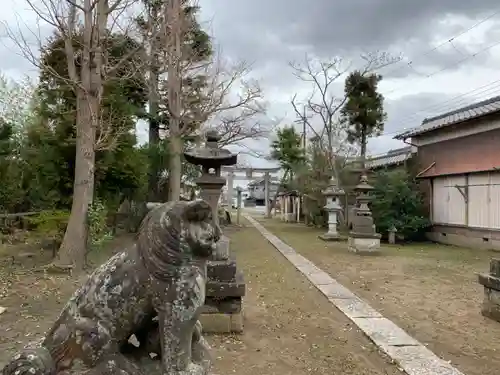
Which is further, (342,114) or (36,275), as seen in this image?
(342,114)

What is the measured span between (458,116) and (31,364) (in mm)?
17602

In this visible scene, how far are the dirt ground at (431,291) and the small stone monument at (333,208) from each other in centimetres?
237

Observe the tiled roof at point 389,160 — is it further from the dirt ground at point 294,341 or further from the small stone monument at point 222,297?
the small stone monument at point 222,297

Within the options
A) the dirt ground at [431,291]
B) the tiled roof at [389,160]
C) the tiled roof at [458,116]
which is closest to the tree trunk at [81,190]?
the dirt ground at [431,291]

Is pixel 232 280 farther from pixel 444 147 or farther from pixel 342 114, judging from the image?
pixel 342 114

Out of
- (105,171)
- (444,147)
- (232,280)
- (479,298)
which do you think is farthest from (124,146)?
(444,147)

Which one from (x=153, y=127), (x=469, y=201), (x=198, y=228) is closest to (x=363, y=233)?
(x=469, y=201)

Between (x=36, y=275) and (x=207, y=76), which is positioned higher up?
(x=207, y=76)

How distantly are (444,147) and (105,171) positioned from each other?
39.1ft

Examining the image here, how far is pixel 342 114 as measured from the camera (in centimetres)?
2225

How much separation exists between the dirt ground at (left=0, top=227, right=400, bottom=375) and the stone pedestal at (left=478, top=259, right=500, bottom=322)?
6.56 feet

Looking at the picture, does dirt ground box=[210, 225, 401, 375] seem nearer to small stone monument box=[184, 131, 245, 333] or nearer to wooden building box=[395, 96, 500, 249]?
small stone monument box=[184, 131, 245, 333]

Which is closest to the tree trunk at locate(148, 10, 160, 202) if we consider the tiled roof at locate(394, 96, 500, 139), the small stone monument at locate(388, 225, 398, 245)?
the small stone monument at locate(388, 225, 398, 245)

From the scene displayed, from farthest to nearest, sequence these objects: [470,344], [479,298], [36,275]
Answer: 1. [36,275]
2. [479,298]
3. [470,344]
